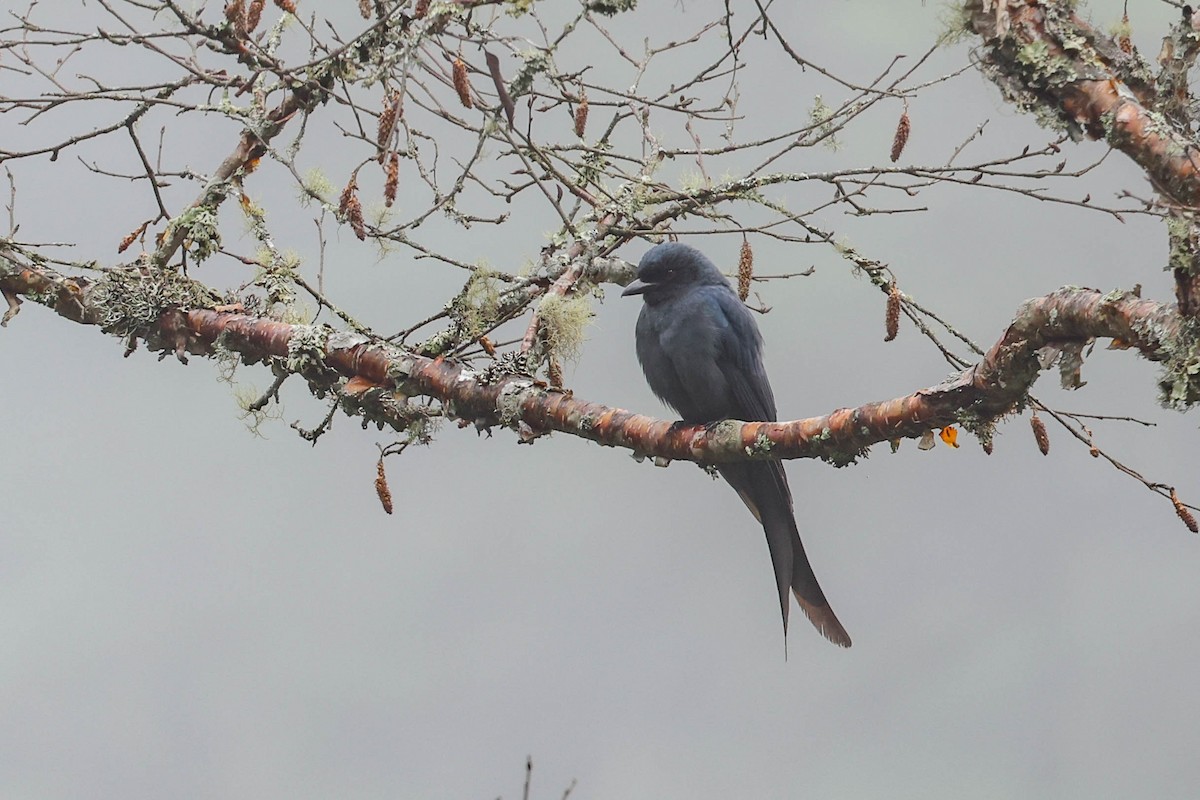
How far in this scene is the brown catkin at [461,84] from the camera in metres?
3.12

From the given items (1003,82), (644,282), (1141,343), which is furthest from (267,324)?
(1141,343)

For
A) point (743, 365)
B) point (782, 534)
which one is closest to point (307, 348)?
point (743, 365)

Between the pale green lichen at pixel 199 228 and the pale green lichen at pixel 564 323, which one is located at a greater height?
the pale green lichen at pixel 199 228

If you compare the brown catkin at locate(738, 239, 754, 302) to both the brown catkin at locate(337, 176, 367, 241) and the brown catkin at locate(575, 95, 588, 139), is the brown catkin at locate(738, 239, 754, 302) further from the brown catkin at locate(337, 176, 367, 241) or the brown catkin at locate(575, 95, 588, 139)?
the brown catkin at locate(337, 176, 367, 241)

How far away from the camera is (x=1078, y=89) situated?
297 centimetres

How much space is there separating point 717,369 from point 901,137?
4.85 ft

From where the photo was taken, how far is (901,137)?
152 inches

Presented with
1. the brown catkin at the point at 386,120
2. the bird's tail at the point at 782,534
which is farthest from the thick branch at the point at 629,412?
the bird's tail at the point at 782,534

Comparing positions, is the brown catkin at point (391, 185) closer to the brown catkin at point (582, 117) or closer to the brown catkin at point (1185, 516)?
the brown catkin at point (582, 117)

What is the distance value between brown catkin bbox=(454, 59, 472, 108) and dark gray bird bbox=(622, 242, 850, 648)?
2.13 m

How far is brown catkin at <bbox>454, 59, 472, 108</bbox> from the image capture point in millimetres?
3121

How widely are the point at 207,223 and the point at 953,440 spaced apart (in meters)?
2.86

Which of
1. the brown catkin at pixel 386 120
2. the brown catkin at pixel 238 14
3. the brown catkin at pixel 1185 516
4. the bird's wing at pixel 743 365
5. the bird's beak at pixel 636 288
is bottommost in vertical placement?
the brown catkin at pixel 1185 516

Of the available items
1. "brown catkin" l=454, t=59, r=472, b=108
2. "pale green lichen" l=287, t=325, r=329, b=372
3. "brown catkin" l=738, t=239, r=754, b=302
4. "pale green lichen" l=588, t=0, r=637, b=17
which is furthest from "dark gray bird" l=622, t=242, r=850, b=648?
"brown catkin" l=454, t=59, r=472, b=108
